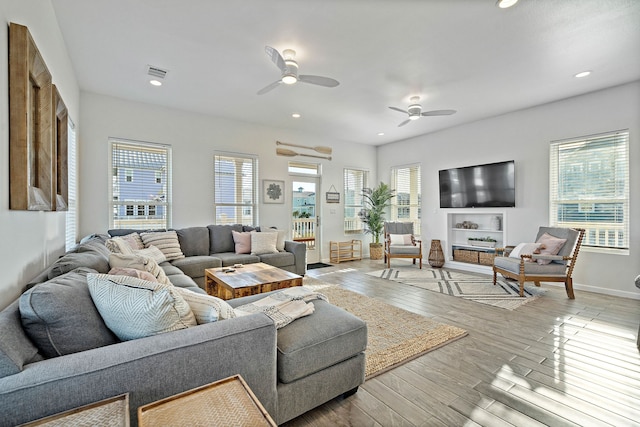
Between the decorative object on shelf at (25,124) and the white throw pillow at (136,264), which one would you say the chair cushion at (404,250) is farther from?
the decorative object on shelf at (25,124)

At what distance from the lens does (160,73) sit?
139 inches

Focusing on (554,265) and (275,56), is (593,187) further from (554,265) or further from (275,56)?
(275,56)

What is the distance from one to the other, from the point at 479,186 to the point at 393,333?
3.85 m

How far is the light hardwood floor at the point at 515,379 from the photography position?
1.67m

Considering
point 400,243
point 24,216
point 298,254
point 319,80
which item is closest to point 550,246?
point 400,243

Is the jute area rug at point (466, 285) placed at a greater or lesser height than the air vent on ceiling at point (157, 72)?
lesser

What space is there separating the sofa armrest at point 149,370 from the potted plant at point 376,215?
5715 millimetres

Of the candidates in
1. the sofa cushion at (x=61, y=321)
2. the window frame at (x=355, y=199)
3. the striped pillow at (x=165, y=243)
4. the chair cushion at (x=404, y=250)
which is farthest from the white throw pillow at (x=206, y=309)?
the window frame at (x=355, y=199)

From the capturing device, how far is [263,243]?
471 centimetres

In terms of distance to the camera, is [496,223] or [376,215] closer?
[496,223]

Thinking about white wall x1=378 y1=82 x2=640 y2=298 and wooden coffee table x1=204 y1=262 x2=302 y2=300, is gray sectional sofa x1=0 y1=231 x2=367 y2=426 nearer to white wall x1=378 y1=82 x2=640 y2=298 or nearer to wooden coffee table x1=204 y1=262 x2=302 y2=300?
wooden coffee table x1=204 y1=262 x2=302 y2=300

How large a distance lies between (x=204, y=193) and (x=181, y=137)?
0.99m

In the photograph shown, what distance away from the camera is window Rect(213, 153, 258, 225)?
5.26 m

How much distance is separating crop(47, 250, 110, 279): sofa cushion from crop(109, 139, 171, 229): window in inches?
104
